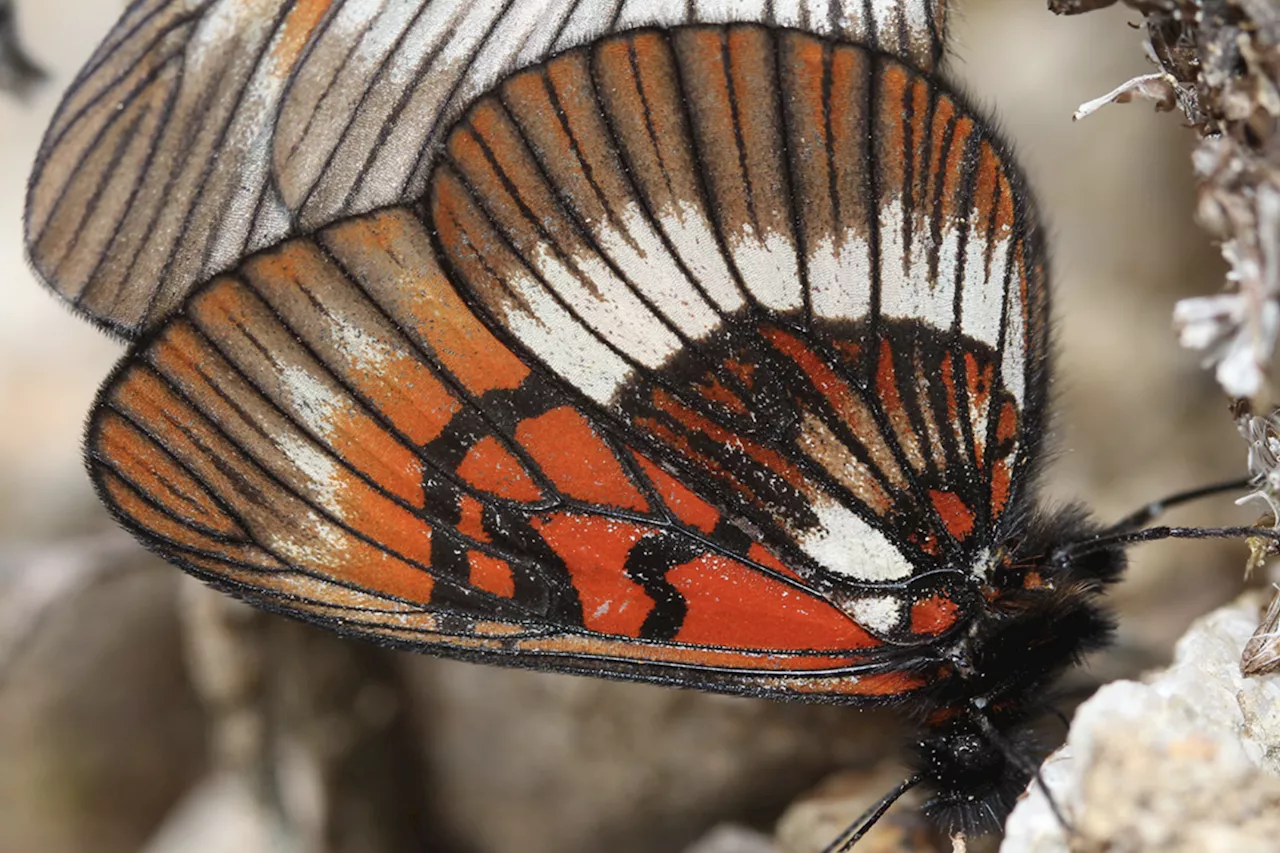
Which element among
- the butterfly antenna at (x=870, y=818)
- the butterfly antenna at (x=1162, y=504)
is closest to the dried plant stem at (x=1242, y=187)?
the butterfly antenna at (x=1162, y=504)

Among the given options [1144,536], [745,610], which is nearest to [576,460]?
[745,610]

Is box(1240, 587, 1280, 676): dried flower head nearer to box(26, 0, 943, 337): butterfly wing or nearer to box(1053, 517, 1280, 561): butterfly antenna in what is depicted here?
box(1053, 517, 1280, 561): butterfly antenna

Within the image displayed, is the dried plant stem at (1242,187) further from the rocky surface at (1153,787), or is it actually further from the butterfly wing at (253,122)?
the butterfly wing at (253,122)

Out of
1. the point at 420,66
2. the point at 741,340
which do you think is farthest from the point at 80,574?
the point at 741,340

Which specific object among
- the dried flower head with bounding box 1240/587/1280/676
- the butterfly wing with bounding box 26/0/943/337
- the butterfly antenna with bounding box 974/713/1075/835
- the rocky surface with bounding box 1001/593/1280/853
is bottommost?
the rocky surface with bounding box 1001/593/1280/853

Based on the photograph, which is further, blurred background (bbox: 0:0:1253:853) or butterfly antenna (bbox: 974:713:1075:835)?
blurred background (bbox: 0:0:1253:853)

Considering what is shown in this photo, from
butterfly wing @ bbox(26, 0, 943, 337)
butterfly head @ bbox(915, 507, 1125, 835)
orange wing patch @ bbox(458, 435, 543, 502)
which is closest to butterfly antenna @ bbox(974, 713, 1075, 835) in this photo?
butterfly head @ bbox(915, 507, 1125, 835)
